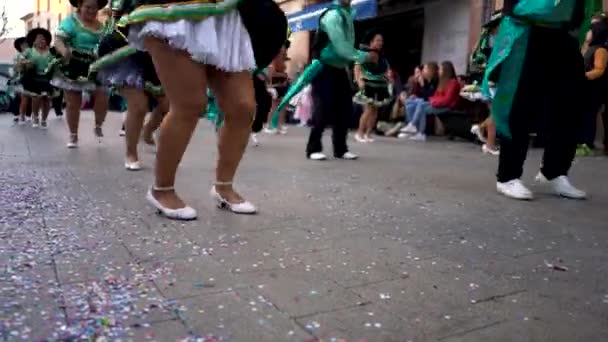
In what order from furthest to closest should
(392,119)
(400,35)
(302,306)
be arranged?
(400,35), (392,119), (302,306)

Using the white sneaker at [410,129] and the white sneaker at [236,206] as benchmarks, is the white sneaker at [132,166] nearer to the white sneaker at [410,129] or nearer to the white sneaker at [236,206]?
the white sneaker at [236,206]

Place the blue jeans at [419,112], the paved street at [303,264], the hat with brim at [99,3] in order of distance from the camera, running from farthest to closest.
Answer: the blue jeans at [419,112] → the hat with brim at [99,3] → the paved street at [303,264]

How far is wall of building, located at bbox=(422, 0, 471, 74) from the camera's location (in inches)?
441

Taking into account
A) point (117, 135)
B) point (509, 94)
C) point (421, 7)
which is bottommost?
point (117, 135)

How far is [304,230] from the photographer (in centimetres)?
319

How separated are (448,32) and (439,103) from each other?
1.92 meters

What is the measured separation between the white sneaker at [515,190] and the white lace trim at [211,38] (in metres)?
2.06

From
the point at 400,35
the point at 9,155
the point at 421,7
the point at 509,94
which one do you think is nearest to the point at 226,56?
the point at 509,94

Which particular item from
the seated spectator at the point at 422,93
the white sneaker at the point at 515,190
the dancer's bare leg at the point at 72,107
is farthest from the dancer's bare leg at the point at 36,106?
the white sneaker at the point at 515,190

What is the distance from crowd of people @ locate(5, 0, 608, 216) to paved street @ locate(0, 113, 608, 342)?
1.17ft

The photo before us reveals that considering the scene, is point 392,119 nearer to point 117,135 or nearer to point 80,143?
point 117,135

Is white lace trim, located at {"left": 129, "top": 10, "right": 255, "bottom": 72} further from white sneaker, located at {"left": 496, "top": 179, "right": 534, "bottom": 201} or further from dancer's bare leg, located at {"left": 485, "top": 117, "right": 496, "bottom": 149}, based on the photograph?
dancer's bare leg, located at {"left": 485, "top": 117, "right": 496, "bottom": 149}

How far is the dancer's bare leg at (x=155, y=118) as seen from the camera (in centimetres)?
629

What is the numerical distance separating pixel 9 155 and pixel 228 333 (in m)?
5.29
